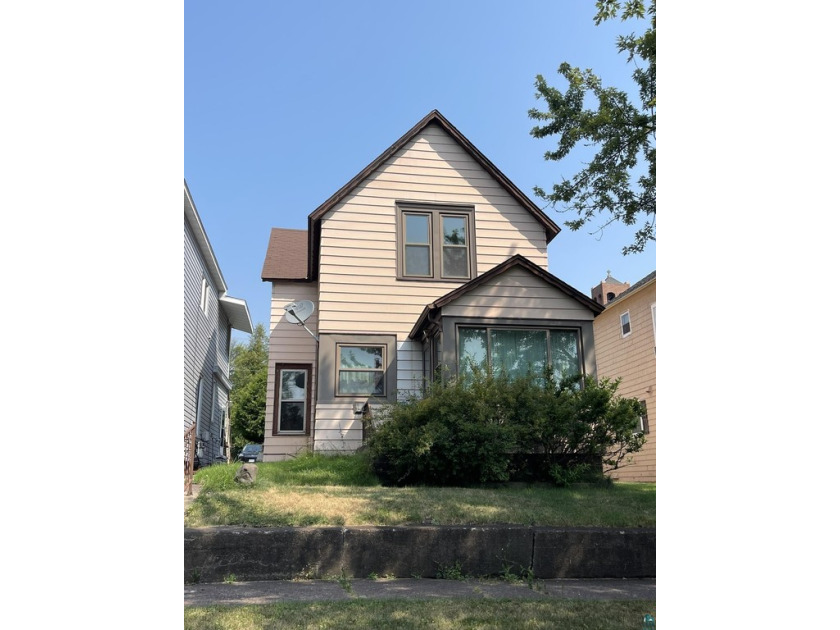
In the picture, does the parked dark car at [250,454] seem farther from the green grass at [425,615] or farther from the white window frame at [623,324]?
the green grass at [425,615]

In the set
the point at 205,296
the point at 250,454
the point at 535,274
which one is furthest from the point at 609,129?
the point at 250,454

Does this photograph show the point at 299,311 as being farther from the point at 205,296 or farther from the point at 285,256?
the point at 205,296

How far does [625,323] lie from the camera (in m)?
18.9

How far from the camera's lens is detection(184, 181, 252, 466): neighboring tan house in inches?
650

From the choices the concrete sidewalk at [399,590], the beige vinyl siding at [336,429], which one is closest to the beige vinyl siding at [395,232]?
the beige vinyl siding at [336,429]

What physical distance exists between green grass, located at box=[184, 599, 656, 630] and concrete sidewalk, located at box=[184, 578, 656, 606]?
26cm

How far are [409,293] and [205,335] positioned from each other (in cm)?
932

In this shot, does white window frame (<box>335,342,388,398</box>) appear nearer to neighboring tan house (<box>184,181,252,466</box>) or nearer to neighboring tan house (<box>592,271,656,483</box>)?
neighboring tan house (<box>184,181,252,466</box>)

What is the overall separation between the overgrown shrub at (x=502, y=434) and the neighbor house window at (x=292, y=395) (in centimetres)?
464
